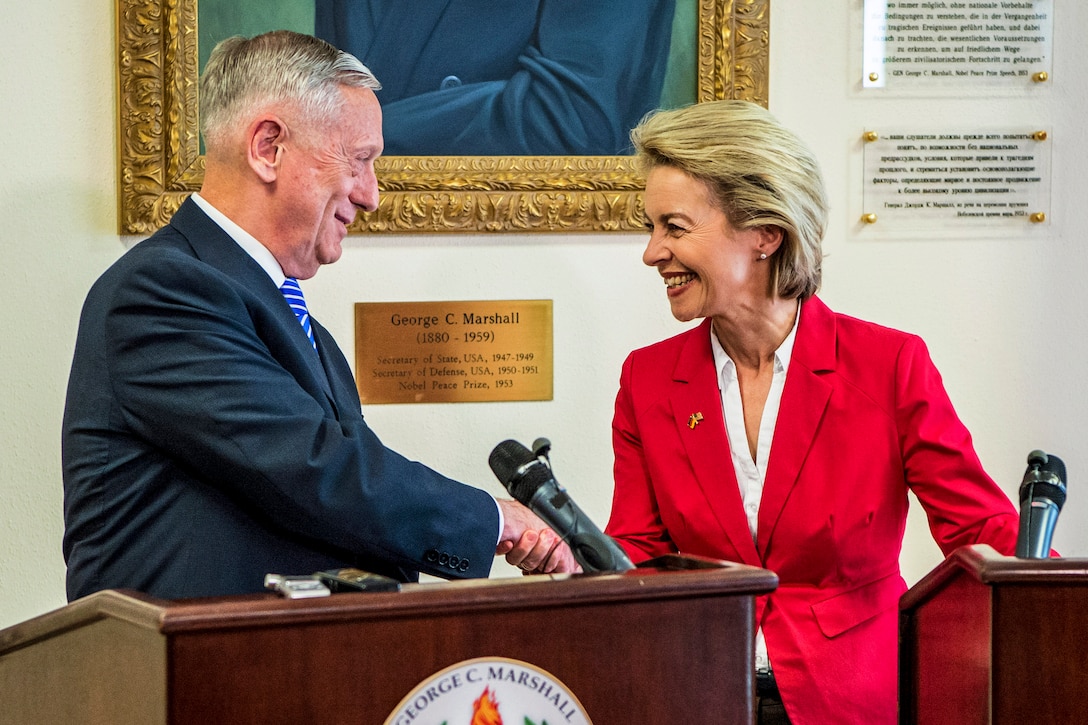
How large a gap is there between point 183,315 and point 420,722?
737 millimetres

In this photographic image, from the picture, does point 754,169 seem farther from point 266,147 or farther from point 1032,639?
point 1032,639

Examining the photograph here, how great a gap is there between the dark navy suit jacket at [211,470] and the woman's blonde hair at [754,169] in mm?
870

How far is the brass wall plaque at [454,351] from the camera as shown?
2957mm

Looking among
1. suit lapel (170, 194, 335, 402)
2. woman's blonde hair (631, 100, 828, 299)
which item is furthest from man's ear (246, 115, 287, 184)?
woman's blonde hair (631, 100, 828, 299)

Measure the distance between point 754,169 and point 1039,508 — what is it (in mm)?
952

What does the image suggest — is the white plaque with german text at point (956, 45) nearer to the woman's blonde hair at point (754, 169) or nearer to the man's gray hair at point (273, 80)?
the woman's blonde hair at point (754, 169)

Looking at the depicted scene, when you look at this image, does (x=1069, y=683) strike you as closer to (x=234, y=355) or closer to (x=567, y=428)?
(x=234, y=355)

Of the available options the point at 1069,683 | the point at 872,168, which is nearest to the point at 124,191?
the point at 872,168

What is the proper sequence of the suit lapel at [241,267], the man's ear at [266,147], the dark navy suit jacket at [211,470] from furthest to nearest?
the man's ear at [266,147]
the suit lapel at [241,267]
the dark navy suit jacket at [211,470]

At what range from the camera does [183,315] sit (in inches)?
64.9

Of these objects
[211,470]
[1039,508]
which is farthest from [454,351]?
[1039,508]

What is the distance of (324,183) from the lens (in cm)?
198

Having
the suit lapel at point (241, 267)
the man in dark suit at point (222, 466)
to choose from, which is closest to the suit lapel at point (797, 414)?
the man in dark suit at point (222, 466)

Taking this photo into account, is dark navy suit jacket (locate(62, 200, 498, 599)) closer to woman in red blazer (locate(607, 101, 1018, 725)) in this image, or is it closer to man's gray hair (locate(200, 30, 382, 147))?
man's gray hair (locate(200, 30, 382, 147))
